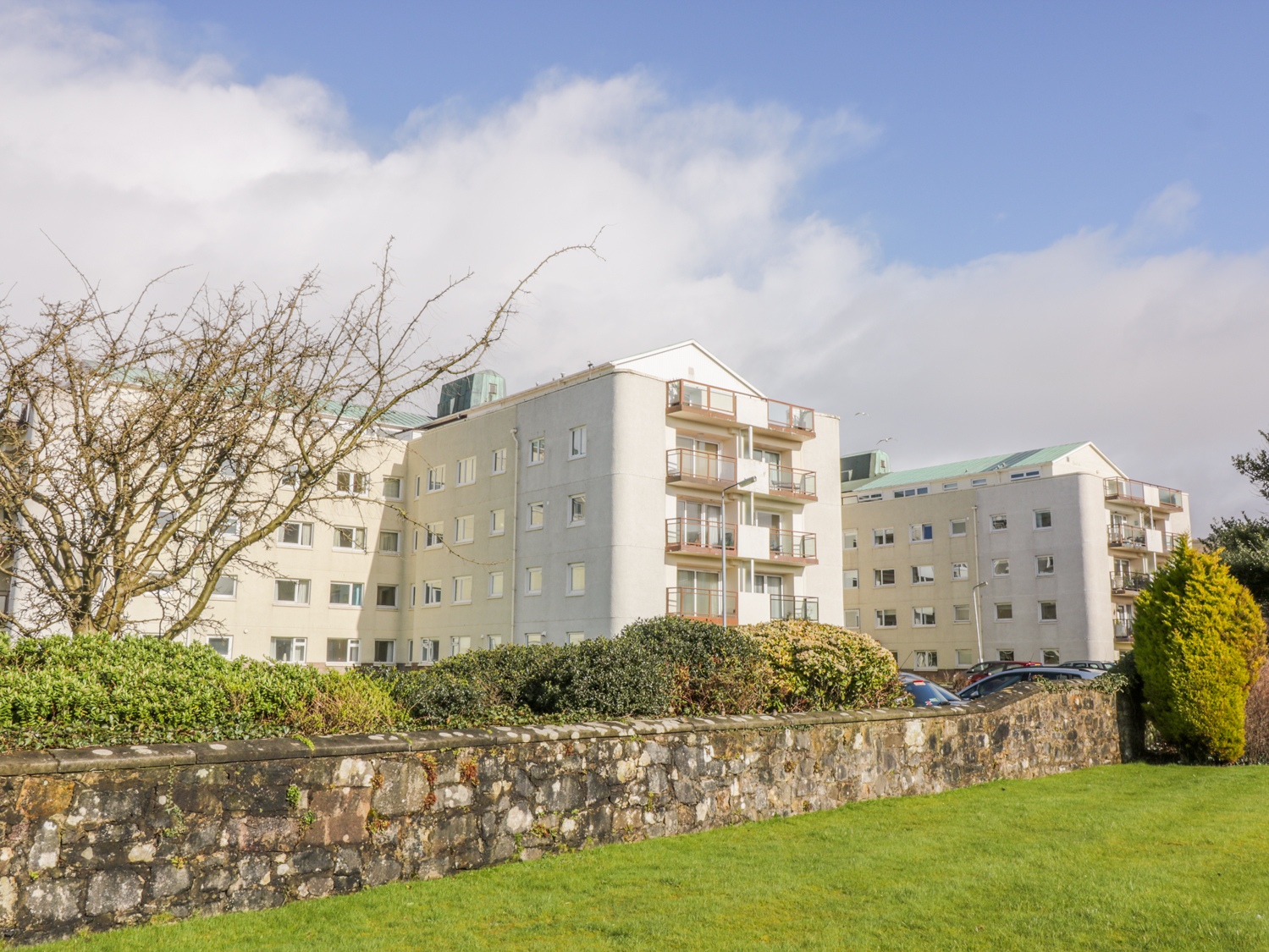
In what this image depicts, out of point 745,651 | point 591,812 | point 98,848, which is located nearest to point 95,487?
point 98,848

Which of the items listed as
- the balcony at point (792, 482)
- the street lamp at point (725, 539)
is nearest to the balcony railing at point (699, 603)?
the street lamp at point (725, 539)

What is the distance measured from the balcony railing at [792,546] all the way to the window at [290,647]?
1930 cm

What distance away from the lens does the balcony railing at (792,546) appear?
40.0m

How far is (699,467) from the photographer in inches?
1553

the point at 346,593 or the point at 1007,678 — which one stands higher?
the point at 346,593

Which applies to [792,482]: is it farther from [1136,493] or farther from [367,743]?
[367,743]

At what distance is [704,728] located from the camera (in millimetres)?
10094

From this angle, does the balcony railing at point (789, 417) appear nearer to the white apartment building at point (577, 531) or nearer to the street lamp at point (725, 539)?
the white apartment building at point (577, 531)

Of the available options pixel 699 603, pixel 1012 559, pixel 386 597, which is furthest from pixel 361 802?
pixel 1012 559

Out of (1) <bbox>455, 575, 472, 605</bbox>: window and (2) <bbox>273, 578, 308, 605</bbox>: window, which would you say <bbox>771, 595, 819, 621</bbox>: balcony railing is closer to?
(1) <bbox>455, 575, 472, 605</bbox>: window

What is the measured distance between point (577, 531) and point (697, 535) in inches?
178

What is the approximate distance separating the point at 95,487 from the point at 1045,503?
50726 millimetres

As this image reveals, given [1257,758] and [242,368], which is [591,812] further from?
[1257,758]

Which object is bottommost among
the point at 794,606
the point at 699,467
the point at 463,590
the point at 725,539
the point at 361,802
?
→ the point at 361,802
